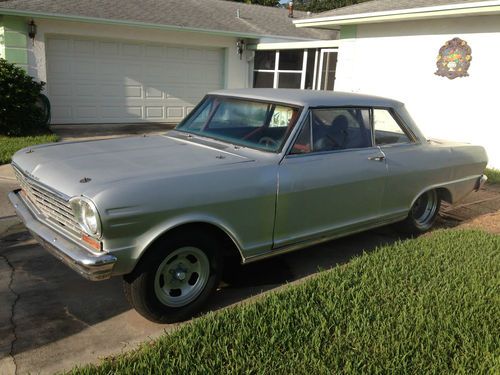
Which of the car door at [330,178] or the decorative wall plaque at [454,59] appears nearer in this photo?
the car door at [330,178]

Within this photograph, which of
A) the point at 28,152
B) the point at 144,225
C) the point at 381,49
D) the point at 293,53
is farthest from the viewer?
the point at 293,53

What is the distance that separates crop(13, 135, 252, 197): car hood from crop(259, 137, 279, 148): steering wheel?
0.35 metres

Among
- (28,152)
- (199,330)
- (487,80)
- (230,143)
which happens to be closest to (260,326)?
(199,330)

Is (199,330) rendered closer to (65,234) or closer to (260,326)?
(260,326)

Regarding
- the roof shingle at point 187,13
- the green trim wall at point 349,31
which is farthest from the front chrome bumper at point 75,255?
the green trim wall at point 349,31

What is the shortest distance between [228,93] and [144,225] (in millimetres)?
2157

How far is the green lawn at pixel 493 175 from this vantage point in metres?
8.48

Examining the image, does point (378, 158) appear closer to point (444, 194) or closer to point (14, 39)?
point (444, 194)

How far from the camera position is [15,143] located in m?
9.36

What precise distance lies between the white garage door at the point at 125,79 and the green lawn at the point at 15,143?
2.47m

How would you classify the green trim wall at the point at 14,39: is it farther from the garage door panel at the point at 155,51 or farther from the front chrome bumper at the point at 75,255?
the front chrome bumper at the point at 75,255

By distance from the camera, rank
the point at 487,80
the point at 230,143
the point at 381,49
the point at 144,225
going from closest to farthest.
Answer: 1. the point at 144,225
2. the point at 230,143
3. the point at 487,80
4. the point at 381,49

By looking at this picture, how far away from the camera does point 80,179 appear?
10.6ft

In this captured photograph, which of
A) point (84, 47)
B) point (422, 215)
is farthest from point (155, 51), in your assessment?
point (422, 215)
